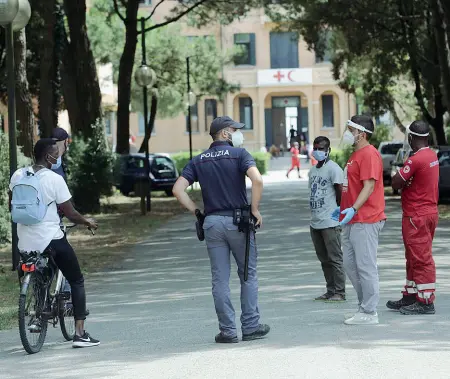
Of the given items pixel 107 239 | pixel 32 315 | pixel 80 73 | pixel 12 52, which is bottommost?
pixel 107 239

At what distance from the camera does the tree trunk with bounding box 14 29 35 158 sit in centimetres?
2159

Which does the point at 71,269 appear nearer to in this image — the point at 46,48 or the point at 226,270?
the point at 226,270

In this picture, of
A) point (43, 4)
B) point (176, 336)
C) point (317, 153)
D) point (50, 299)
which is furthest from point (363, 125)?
point (43, 4)

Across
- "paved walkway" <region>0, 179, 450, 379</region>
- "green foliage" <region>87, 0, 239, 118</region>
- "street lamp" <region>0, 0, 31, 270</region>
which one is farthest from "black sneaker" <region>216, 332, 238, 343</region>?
"green foliage" <region>87, 0, 239, 118</region>

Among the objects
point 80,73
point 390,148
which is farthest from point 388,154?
point 80,73

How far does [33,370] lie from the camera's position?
8891 mm

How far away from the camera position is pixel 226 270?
32.0 feet

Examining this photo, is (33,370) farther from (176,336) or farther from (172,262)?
(172,262)

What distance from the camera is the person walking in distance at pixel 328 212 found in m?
12.3

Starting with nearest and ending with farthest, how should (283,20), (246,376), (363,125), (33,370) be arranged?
(246,376) → (33,370) → (363,125) → (283,20)

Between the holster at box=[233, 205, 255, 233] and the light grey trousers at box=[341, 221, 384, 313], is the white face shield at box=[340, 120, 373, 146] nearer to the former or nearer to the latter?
the light grey trousers at box=[341, 221, 384, 313]

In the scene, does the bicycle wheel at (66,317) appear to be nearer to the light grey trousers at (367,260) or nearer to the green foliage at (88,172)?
the light grey trousers at (367,260)

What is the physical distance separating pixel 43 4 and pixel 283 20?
13251 millimetres

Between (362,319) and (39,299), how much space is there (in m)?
2.79
